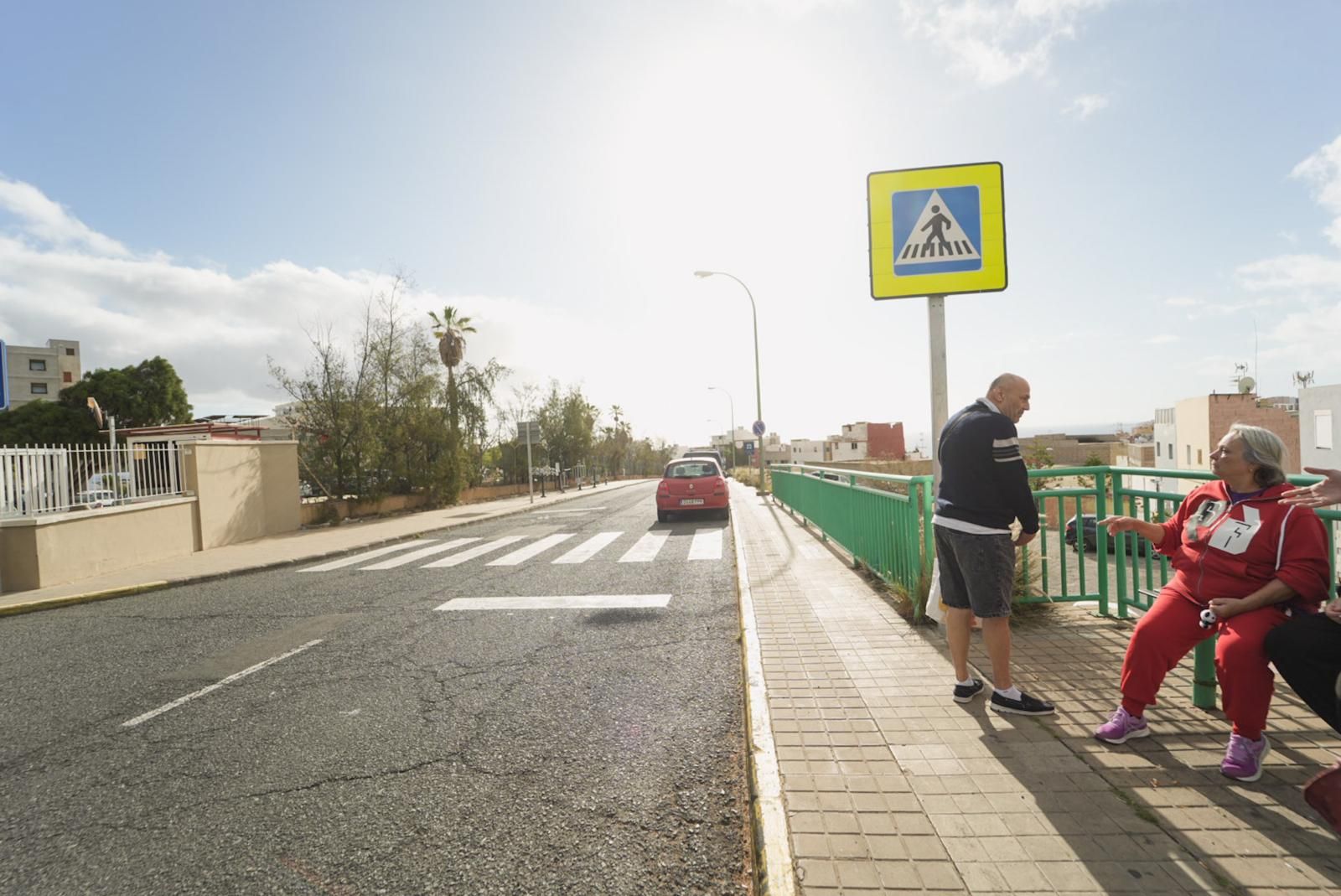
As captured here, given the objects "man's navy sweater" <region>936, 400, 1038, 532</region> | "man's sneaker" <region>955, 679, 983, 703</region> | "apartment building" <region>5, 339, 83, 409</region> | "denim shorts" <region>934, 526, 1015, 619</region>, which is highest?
"apartment building" <region>5, 339, 83, 409</region>

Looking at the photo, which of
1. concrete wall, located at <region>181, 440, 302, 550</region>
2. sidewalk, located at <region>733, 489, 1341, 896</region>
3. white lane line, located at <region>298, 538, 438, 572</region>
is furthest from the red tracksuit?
concrete wall, located at <region>181, 440, 302, 550</region>

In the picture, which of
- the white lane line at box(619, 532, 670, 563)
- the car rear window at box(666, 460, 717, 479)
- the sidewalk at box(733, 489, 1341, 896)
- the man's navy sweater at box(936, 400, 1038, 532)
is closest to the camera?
the sidewalk at box(733, 489, 1341, 896)

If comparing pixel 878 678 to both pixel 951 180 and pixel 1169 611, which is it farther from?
pixel 951 180

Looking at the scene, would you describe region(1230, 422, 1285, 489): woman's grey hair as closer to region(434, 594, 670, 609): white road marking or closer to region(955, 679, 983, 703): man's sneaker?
region(955, 679, 983, 703): man's sneaker

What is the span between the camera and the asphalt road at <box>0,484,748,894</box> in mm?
2547

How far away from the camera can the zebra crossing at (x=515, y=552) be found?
1033 cm

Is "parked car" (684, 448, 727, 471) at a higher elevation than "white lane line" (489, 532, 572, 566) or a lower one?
higher

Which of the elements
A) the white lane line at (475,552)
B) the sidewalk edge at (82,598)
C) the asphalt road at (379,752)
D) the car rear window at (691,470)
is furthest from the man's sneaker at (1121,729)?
the car rear window at (691,470)

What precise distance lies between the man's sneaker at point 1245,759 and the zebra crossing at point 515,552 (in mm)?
7503

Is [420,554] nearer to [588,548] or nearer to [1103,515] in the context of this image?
[588,548]

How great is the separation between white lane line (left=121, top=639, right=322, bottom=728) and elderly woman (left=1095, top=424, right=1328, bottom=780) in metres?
5.34

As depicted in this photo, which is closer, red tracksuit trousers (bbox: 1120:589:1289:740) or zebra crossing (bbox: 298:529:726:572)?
red tracksuit trousers (bbox: 1120:589:1289:740)

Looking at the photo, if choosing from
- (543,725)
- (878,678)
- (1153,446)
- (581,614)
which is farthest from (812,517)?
(1153,446)

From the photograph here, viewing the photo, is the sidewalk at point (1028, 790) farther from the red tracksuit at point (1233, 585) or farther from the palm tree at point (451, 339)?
the palm tree at point (451, 339)
